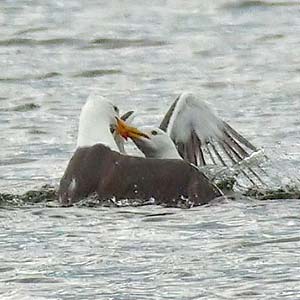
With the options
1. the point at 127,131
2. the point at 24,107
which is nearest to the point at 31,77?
the point at 24,107

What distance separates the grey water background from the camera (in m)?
7.58

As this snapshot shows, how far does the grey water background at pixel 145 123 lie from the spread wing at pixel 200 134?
28 centimetres

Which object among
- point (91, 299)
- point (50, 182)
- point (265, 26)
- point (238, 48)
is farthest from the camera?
point (265, 26)

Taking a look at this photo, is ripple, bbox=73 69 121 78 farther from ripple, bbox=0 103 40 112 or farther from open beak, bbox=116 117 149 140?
open beak, bbox=116 117 149 140

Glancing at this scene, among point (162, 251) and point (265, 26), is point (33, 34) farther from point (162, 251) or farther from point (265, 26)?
point (162, 251)

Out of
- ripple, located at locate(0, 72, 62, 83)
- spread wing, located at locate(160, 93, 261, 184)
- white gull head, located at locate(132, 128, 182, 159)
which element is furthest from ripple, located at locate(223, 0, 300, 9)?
→ white gull head, located at locate(132, 128, 182, 159)

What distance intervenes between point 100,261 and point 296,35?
8.99 m

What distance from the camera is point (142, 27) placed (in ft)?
56.5

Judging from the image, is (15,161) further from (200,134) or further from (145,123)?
(145,123)

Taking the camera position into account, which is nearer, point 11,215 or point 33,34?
point 11,215

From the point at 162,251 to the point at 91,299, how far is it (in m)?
0.97

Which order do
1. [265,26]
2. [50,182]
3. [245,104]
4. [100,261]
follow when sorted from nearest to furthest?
[100,261]
[50,182]
[245,104]
[265,26]

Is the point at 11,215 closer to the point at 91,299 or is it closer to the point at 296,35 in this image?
the point at 91,299

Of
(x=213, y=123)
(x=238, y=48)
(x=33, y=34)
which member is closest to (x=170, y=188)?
(x=213, y=123)
